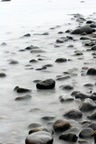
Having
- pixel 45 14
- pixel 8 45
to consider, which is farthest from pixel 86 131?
pixel 45 14

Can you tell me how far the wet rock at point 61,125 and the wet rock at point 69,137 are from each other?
A: 0.16 metres

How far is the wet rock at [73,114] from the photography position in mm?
4414

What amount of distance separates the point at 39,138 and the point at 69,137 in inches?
14.7

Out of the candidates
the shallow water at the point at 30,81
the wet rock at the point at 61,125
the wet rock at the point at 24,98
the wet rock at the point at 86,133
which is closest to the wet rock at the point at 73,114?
the shallow water at the point at 30,81

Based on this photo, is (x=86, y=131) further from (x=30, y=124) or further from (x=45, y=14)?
(x=45, y=14)

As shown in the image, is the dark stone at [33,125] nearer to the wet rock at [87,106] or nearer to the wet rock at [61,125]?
the wet rock at [61,125]

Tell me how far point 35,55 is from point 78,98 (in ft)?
11.7

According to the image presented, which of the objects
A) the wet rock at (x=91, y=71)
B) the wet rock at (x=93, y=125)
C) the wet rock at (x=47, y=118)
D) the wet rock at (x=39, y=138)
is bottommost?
the wet rock at (x=39, y=138)

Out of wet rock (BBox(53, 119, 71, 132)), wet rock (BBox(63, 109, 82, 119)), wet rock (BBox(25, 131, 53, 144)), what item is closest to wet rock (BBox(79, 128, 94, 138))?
wet rock (BBox(53, 119, 71, 132))

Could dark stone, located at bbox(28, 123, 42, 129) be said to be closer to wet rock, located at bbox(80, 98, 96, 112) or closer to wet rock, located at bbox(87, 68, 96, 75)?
wet rock, located at bbox(80, 98, 96, 112)

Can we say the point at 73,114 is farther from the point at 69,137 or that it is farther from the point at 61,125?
the point at 69,137

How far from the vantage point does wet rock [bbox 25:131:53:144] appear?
11.7ft

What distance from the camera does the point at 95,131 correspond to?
3.76 metres

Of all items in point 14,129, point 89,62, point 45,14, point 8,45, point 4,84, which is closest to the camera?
point 14,129
